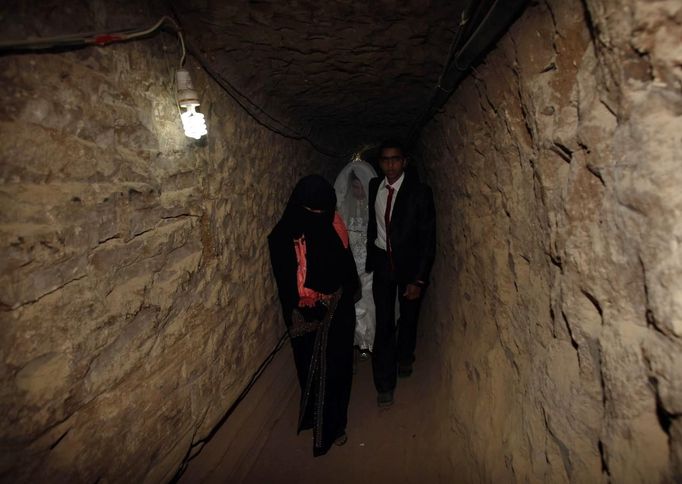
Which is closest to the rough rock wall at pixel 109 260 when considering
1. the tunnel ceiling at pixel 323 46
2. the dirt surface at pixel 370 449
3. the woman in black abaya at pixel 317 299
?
the tunnel ceiling at pixel 323 46

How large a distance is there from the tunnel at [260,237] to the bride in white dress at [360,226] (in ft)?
2.57

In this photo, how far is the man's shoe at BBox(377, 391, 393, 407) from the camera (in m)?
2.91

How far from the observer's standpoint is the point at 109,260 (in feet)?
4.70

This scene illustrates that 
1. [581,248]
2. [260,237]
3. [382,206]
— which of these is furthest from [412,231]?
[581,248]

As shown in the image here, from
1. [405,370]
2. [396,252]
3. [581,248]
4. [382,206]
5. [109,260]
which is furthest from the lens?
[405,370]

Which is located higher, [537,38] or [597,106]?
[537,38]

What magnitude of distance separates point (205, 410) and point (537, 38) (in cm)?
255

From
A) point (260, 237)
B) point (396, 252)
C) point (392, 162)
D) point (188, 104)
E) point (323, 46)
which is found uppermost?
point (323, 46)

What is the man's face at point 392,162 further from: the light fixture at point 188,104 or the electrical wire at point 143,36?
the light fixture at point 188,104

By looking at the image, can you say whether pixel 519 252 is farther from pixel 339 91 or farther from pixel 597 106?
pixel 339 91

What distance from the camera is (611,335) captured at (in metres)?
0.94

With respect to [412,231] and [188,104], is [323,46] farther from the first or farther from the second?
[412,231]

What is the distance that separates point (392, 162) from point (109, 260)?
2128 millimetres

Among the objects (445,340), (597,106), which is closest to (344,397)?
(445,340)
